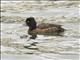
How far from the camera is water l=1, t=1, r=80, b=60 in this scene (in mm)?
16906

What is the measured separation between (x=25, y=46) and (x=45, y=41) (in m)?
0.84

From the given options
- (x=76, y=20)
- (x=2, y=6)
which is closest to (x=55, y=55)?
(x=76, y=20)

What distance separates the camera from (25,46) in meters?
18.3

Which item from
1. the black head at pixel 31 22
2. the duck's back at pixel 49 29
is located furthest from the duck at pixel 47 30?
the black head at pixel 31 22

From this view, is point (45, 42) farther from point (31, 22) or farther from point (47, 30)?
point (31, 22)

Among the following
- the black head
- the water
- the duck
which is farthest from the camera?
the black head

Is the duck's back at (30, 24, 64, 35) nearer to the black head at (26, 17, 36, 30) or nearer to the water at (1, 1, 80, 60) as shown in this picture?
the water at (1, 1, 80, 60)

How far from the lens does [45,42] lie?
61.3 ft

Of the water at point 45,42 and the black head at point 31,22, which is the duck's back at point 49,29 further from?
the black head at point 31,22

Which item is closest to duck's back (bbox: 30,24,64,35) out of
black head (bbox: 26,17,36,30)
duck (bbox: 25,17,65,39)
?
duck (bbox: 25,17,65,39)

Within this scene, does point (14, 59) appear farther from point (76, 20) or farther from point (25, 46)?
point (76, 20)

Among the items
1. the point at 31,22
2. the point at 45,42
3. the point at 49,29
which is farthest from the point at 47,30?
the point at 45,42

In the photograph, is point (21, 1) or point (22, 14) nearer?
point (22, 14)

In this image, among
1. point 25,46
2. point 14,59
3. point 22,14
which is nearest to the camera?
point 14,59
